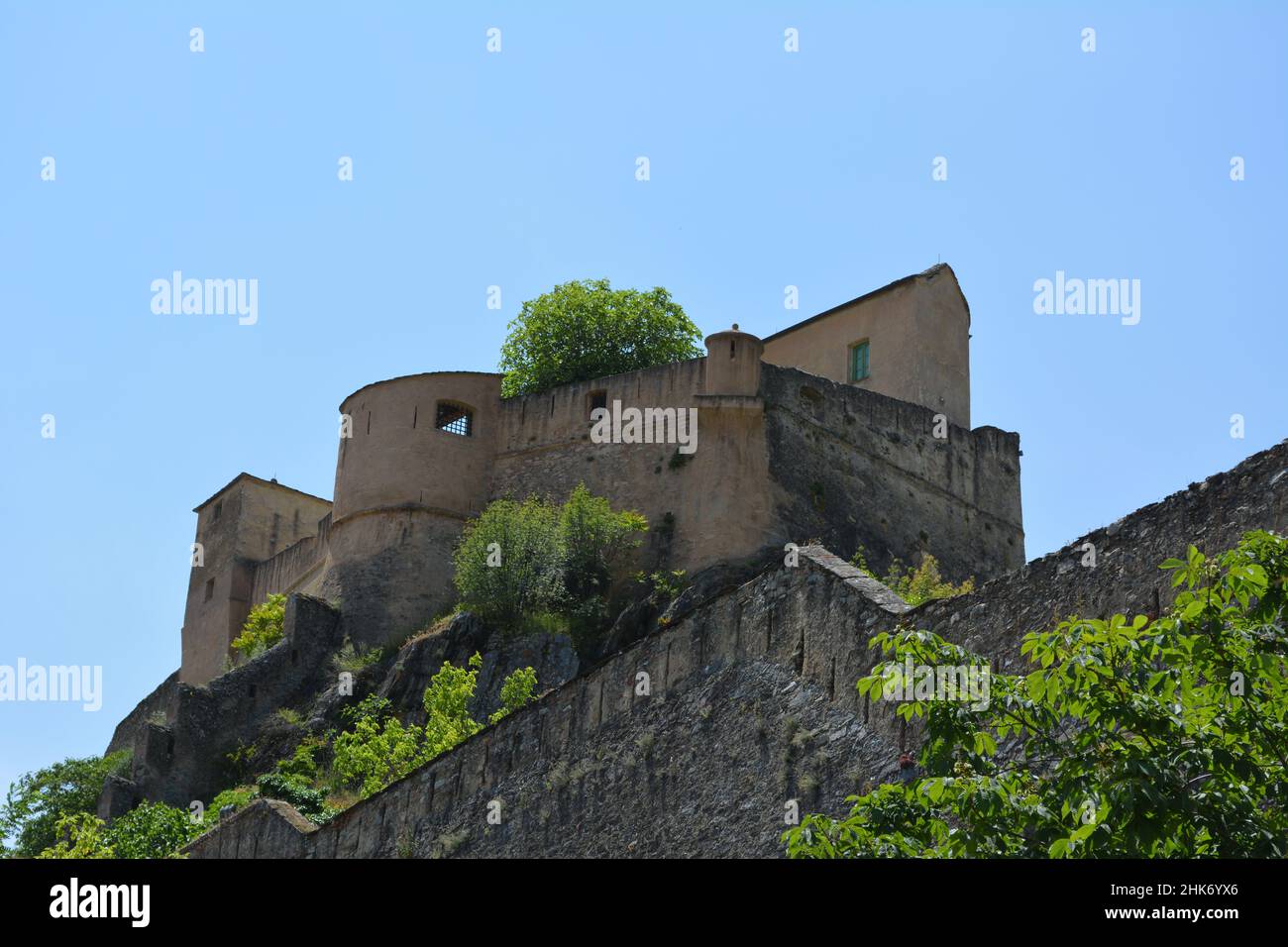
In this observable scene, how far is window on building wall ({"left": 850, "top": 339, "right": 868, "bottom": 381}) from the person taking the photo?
129ft

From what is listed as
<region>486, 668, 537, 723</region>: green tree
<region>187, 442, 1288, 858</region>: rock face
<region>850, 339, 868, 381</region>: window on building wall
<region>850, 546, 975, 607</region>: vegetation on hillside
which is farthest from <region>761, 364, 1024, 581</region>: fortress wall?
<region>187, 442, 1288, 858</region>: rock face

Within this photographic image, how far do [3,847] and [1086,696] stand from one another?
32.4 meters

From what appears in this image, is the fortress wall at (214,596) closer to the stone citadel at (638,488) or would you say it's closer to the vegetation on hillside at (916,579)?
the stone citadel at (638,488)

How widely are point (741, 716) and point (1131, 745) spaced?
6278 millimetres

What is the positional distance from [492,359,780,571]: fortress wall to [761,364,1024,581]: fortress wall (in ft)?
2.06

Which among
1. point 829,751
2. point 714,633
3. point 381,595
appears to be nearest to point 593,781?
point 714,633

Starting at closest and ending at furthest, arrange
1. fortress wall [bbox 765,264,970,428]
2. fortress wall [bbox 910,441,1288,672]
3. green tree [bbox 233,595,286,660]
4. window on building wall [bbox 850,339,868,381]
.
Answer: fortress wall [bbox 910,441,1288,672] → fortress wall [bbox 765,264,970,428] → green tree [bbox 233,595,286,660] → window on building wall [bbox 850,339,868,381]

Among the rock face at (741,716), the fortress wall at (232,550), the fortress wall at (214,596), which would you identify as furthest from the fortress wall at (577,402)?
the rock face at (741,716)

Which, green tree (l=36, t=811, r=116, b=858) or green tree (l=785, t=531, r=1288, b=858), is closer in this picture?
green tree (l=785, t=531, r=1288, b=858)

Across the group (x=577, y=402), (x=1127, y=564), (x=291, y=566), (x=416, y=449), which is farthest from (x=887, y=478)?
(x=1127, y=564)

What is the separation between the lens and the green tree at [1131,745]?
8969 mm

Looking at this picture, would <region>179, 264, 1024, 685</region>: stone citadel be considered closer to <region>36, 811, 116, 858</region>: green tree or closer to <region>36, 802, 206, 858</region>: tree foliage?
<region>36, 802, 206, 858</region>: tree foliage

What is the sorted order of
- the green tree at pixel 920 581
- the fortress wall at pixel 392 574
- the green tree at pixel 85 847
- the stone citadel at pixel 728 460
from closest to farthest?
the green tree at pixel 85 847, the green tree at pixel 920 581, the stone citadel at pixel 728 460, the fortress wall at pixel 392 574

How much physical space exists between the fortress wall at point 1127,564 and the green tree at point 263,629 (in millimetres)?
27099
